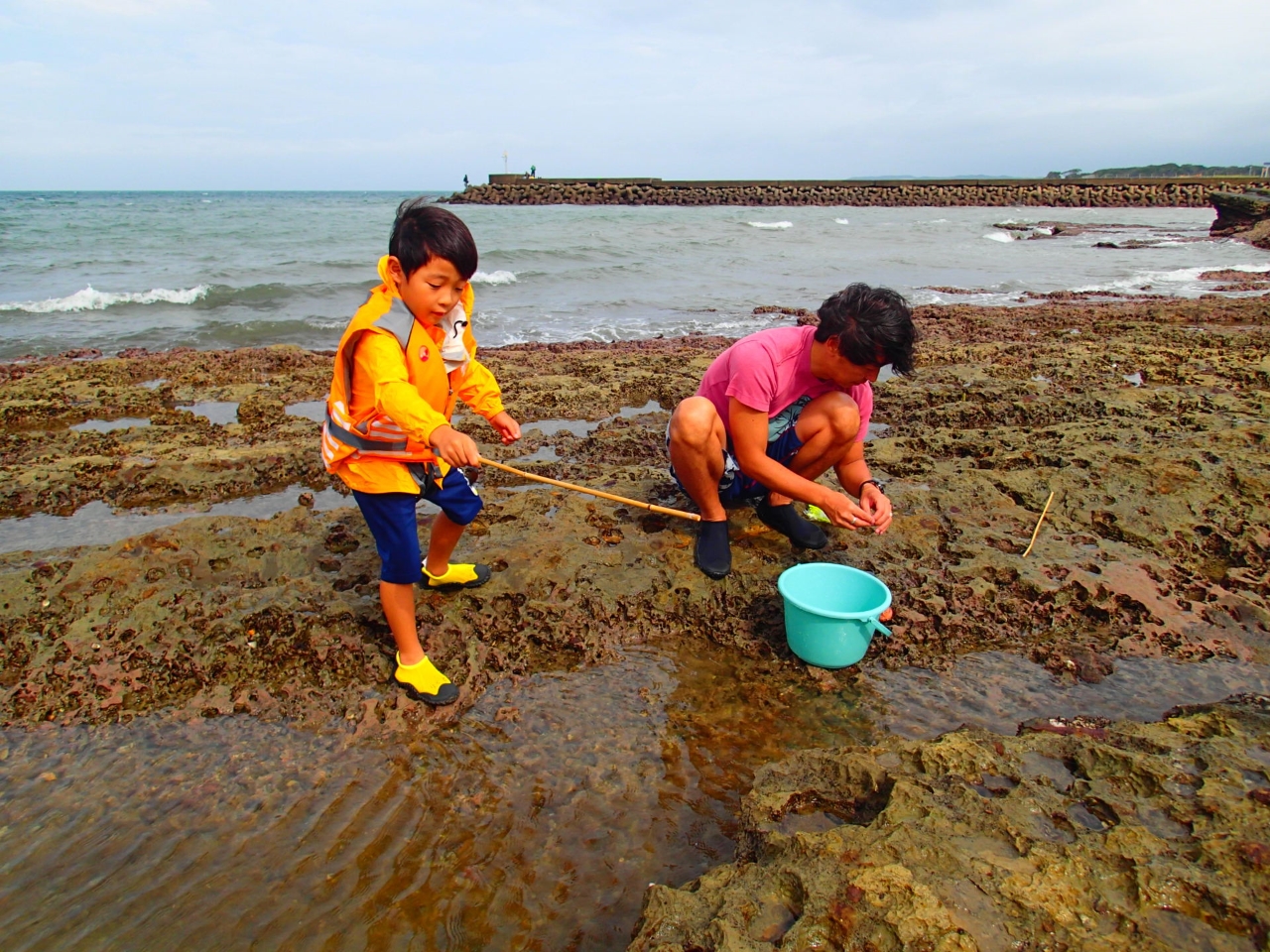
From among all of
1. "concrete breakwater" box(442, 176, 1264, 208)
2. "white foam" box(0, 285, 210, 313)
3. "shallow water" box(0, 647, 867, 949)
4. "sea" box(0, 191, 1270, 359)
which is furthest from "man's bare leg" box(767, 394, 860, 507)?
"concrete breakwater" box(442, 176, 1264, 208)

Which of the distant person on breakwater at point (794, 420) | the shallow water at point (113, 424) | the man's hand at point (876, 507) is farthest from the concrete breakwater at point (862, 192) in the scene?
the man's hand at point (876, 507)

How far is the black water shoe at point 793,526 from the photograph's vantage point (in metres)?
3.40

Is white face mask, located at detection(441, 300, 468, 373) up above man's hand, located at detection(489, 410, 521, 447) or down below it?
above

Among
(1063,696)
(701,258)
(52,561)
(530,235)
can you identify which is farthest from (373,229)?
(1063,696)

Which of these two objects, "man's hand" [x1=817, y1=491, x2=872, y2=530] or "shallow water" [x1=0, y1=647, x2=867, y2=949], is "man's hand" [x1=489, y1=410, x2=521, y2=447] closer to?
"shallow water" [x1=0, y1=647, x2=867, y2=949]

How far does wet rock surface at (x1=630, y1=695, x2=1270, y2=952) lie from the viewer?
1414 millimetres

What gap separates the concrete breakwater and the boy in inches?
2095

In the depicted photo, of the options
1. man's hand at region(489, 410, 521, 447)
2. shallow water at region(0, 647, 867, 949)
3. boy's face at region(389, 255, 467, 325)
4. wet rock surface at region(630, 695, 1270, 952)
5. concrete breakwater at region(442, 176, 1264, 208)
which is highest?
concrete breakwater at region(442, 176, 1264, 208)

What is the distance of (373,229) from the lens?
1063 inches

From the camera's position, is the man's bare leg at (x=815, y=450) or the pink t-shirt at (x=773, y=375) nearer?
the pink t-shirt at (x=773, y=375)

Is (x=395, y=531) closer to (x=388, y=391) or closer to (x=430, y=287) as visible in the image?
(x=388, y=391)

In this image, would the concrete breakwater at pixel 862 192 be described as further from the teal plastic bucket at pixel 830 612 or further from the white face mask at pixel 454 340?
the teal plastic bucket at pixel 830 612

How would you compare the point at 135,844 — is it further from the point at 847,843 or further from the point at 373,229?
the point at 373,229

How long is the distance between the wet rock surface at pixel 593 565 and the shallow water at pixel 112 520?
88 mm
